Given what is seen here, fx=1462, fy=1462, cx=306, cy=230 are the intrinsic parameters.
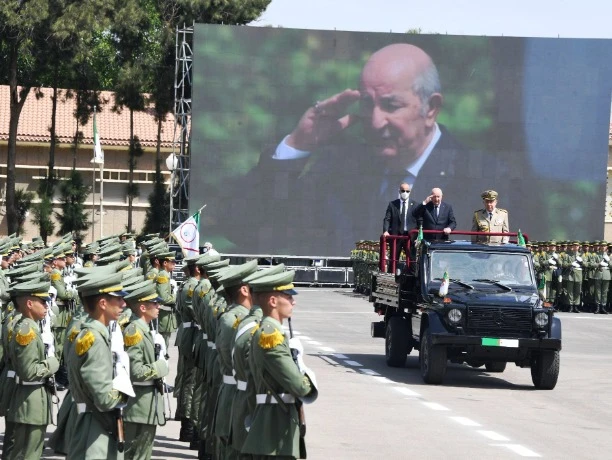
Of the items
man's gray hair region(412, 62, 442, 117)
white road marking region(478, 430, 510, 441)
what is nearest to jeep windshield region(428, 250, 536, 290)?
white road marking region(478, 430, 510, 441)

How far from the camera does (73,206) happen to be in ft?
202

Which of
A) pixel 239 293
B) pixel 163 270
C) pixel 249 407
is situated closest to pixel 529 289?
pixel 163 270

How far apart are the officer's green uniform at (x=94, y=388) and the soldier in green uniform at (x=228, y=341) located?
1.10 metres

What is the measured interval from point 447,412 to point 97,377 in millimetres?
8920

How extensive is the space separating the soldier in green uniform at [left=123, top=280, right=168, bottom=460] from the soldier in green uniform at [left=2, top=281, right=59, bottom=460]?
842 millimetres

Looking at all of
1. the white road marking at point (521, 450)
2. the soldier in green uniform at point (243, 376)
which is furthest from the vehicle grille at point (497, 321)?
the soldier in green uniform at point (243, 376)

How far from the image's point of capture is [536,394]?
62.2 ft

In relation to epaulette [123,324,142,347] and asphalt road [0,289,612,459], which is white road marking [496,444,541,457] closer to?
asphalt road [0,289,612,459]

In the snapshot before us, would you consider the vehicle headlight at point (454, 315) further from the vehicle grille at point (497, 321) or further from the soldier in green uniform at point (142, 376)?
the soldier in green uniform at point (142, 376)

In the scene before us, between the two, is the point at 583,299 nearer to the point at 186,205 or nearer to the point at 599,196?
the point at 599,196

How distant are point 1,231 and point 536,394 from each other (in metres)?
51.9

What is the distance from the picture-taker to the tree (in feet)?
201

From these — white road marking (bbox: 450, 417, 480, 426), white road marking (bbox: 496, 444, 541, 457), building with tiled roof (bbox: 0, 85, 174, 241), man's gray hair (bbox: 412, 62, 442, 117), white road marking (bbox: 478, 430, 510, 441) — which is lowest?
white road marking (bbox: 450, 417, 480, 426)

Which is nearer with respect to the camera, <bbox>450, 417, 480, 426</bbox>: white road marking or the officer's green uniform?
the officer's green uniform
